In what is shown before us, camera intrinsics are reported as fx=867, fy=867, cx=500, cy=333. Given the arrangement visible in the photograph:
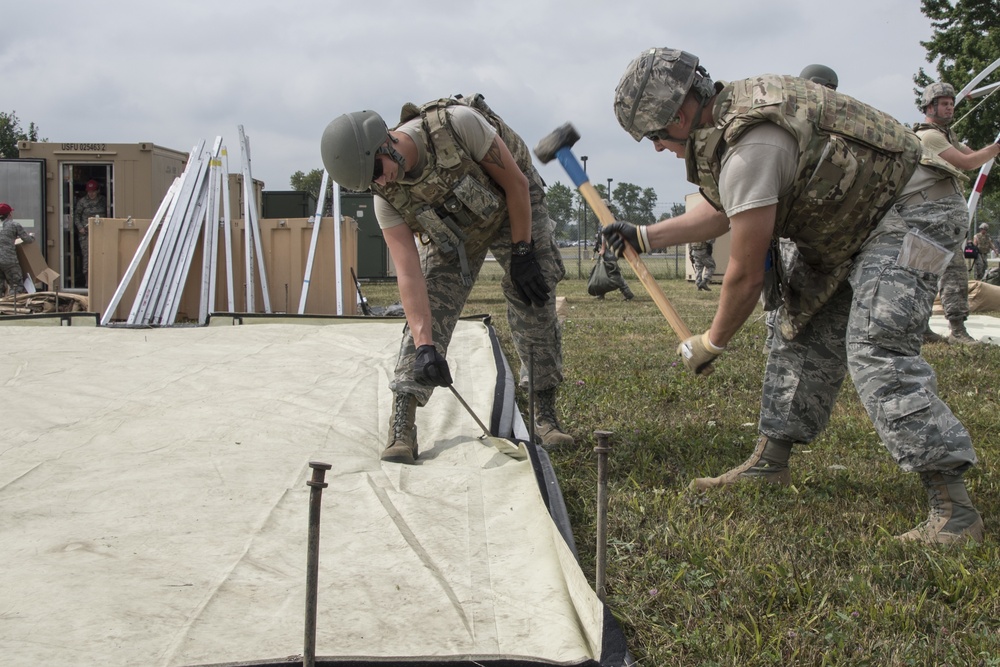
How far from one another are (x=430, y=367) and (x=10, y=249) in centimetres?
1014

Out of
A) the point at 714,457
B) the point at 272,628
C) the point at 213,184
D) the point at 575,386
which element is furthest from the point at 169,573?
the point at 213,184

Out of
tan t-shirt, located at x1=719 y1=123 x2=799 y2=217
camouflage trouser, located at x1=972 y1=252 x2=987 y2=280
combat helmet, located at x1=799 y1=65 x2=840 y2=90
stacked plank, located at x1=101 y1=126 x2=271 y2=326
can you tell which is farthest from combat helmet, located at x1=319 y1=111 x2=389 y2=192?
camouflage trouser, located at x1=972 y1=252 x2=987 y2=280

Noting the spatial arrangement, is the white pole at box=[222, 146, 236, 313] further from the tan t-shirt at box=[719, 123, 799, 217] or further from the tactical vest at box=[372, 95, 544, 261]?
the tan t-shirt at box=[719, 123, 799, 217]

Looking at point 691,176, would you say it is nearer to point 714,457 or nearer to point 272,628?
point 714,457

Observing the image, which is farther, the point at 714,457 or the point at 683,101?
the point at 714,457

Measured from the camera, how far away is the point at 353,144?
317 centimetres

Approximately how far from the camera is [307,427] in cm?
393

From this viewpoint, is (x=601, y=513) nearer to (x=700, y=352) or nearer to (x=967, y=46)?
(x=700, y=352)

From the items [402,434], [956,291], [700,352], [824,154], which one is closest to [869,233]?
[824,154]

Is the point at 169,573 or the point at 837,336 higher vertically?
the point at 837,336

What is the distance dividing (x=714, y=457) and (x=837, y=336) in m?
0.81

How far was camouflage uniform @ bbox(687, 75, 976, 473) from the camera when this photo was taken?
2.57 metres

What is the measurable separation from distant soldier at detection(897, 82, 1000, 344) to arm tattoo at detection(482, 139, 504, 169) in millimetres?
1600

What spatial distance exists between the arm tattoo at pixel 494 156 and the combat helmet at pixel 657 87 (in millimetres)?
935
